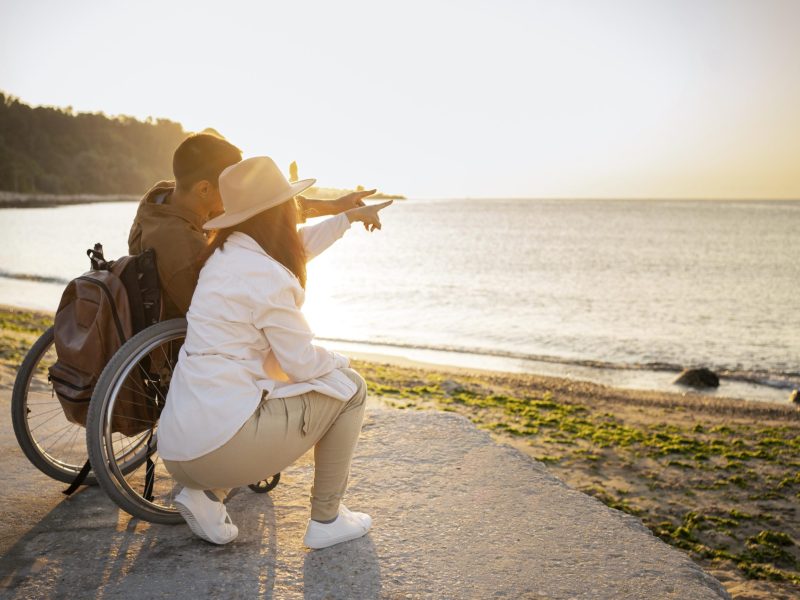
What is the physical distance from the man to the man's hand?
79 cm

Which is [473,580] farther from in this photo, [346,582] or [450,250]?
[450,250]

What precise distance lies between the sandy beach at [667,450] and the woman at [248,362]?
2712mm

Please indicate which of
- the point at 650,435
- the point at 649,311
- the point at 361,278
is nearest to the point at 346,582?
the point at 650,435

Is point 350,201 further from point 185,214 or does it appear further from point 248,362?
point 248,362

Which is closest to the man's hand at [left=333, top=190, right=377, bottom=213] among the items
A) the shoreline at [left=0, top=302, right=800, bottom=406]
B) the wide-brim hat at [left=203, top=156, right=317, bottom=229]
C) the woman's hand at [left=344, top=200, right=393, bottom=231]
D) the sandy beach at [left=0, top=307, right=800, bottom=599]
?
the woman's hand at [left=344, top=200, right=393, bottom=231]

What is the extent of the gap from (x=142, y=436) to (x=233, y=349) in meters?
1.15

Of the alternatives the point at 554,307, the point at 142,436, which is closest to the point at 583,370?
the point at 554,307

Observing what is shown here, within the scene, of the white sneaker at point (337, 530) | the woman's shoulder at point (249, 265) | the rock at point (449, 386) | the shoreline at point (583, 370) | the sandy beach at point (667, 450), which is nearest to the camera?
the woman's shoulder at point (249, 265)

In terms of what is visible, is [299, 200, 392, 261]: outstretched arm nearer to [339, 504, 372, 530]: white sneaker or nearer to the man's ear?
the man's ear

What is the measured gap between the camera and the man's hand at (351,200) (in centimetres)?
343

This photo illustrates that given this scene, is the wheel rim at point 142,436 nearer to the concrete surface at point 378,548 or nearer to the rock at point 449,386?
the concrete surface at point 378,548

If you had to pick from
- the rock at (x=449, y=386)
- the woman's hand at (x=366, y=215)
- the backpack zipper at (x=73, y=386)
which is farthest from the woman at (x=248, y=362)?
the rock at (x=449, y=386)

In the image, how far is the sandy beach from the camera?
4.30 m

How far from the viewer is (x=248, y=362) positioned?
2.38 metres
